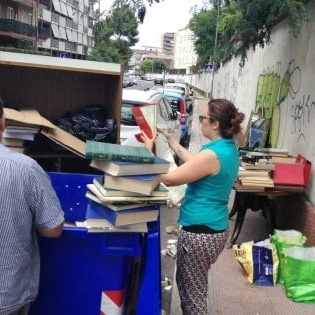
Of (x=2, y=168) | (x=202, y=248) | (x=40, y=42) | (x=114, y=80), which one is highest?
(x=40, y=42)

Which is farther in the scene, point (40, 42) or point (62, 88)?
point (40, 42)

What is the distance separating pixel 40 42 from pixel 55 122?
58.6 meters

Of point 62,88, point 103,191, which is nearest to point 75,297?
point 103,191

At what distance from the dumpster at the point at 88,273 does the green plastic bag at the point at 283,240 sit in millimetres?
2547

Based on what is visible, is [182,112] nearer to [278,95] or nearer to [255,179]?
[278,95]

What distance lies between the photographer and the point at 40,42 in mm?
60594

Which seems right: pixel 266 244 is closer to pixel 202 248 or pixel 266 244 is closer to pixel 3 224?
pixel 202 248

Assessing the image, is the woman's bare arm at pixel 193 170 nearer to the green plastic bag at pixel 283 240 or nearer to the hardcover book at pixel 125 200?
the hardcover book at pixel 125 200

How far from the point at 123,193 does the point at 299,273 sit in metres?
2.72

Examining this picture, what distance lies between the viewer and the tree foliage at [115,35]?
6668mm

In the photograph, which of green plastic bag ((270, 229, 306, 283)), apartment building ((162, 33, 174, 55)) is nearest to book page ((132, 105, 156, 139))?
green plastic bag ((270, 229, 306, 283))

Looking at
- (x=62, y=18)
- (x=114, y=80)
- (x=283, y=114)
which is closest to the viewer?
(x=114, y=80)

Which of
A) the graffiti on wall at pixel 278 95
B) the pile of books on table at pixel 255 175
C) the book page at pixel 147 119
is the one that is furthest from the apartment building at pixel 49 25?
the book page at pixel 147 119

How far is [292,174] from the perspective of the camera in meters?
5.79
